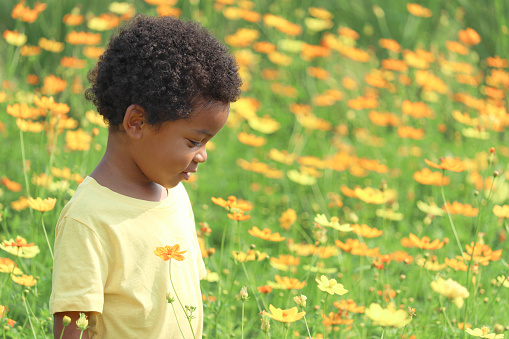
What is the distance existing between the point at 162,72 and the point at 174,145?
0.16m

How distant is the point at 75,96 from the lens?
3.89 m

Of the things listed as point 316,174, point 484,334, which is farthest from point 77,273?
point 316,174

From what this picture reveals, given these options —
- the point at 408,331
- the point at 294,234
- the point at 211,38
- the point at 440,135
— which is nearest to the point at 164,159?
the point at 211,38

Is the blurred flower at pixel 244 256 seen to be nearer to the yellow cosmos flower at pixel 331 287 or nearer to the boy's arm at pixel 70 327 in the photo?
the yellow cosmos flower at pixel 331 287

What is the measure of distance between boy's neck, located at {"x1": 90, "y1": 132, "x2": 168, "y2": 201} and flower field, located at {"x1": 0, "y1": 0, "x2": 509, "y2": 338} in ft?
0.67

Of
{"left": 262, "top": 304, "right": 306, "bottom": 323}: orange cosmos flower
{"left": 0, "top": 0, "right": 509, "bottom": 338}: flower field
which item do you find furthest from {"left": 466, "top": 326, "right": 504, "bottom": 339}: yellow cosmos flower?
{"left": 262, "top": 304, "right": 306, "bottom": 323}: orange cosmos flower

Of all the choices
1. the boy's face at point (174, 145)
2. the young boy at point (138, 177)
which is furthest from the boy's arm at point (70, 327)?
the boy's face at point (174, 145)

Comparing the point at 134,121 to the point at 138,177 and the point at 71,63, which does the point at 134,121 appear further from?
the point at 71,63

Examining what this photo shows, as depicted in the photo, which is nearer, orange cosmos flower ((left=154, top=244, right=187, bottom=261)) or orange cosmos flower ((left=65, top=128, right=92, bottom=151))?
orange cosmos flower ((left=154, top=244, right=187, bottom=261))

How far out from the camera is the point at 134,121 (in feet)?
4.86

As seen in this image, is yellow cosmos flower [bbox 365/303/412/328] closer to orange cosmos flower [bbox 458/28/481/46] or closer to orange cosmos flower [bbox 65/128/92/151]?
orange cosmos flower [bbox 65/128/92/151]

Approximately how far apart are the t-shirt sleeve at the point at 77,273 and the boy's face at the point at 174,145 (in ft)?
0.69

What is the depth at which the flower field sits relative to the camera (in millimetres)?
2031

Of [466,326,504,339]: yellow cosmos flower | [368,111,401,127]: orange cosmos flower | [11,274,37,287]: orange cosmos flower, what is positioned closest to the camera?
[466,326,504,339]: yellow cosmos flower
